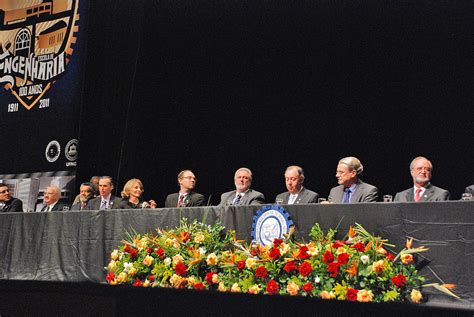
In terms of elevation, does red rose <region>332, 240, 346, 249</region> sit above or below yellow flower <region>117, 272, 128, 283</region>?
above

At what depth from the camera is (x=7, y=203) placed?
7207mm

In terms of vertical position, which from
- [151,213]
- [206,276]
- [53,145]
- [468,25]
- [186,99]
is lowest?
[206,276]

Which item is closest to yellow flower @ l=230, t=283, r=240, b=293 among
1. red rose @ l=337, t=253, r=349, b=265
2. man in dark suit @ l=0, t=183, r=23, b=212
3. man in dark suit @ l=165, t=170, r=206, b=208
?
red rose @ l=337, t=253, r=349, b=265

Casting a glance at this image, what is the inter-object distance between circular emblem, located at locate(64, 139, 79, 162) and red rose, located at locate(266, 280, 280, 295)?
5353 millimetres

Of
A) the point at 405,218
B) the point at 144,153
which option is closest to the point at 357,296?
the point at 405,218

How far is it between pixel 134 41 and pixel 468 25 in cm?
→ 431

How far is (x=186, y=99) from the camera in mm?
8781

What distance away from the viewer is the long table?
130 inches

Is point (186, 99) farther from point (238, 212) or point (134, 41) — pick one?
point (238, 212)

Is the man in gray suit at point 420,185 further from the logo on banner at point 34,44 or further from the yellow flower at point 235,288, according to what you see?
the logo on banner at point 34,44

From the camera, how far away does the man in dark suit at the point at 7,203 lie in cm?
697

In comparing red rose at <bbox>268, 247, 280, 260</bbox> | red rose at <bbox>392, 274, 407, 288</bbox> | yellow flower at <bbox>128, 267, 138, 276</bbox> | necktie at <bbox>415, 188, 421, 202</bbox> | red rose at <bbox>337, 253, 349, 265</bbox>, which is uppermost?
necktie at <bbox>415, 188, 421, 202</bbox>

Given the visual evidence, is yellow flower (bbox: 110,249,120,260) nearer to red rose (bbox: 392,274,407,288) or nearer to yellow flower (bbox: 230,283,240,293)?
yellow flower (bbox: 230,283,240,293)

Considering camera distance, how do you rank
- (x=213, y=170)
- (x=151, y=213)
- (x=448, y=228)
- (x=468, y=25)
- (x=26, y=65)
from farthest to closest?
1. (x=26, y=65)
2. (x=213, y=170)
3. (x=468, y=25)
4. (x=151, y=213)
5. (x=448, y=228)
